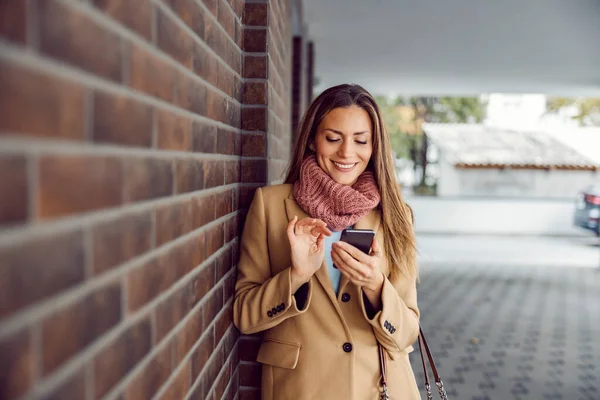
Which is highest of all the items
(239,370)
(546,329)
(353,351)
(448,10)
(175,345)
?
(448,10)

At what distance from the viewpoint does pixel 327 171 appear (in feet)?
6.47

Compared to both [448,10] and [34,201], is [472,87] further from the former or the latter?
[34,201]

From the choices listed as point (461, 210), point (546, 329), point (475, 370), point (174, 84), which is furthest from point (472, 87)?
point (174, 84)

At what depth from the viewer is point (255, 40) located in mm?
2006

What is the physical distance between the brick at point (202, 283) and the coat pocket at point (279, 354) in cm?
43

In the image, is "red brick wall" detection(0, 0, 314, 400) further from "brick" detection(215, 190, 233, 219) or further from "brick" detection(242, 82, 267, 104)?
"brick" detection(242, 82, 267, 104)

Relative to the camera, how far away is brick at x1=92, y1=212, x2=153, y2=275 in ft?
2.46

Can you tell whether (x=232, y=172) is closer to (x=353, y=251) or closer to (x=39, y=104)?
(x=353, y=251)

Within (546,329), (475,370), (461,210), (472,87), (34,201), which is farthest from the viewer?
(461,210)

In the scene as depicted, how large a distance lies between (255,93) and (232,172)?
362 millimetres

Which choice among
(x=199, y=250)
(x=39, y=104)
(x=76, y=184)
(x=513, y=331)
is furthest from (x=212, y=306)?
(x=513, y=331)

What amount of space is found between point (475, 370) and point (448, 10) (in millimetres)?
3874

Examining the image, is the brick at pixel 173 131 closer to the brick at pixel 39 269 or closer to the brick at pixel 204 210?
the brick at pixel 204 210

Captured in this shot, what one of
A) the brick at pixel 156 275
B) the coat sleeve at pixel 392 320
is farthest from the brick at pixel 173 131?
the coat sleeve at pixel 392 320
